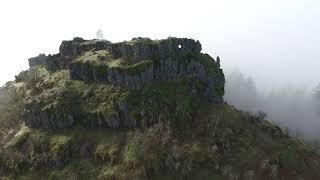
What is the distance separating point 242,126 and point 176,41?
117ft

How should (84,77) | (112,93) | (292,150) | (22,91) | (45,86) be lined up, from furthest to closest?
(22,91), (45,86), (84,77), (112,93), (292,150)

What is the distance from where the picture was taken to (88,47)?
18250 centimetres

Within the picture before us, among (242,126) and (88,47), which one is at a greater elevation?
(88,47)

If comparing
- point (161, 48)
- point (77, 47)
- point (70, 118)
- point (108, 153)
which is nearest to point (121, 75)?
point (161, 48)

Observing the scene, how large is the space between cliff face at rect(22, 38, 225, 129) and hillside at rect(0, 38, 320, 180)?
1.04 ft

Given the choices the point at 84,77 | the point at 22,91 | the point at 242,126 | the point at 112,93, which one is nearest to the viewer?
the point at 242,126

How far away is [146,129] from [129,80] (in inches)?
718

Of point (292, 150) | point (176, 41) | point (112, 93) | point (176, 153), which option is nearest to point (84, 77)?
point (112, 93)

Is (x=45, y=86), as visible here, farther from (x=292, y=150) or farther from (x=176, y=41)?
(x=292, y=150)

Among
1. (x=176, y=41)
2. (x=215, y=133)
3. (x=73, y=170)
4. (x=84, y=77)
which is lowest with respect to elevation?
(x=73, y=170)

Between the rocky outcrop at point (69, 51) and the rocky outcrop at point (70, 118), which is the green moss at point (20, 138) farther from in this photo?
the rocky outcrop at point (69, 51)

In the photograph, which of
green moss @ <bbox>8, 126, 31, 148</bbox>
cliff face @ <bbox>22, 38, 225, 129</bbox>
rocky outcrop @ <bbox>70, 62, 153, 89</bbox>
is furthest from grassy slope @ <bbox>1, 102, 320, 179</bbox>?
rocky outcrop @ <bbox>70, 62, 153, 89</bbox>

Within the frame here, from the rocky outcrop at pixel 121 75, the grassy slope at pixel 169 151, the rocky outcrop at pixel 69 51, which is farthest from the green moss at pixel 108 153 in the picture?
the rocky outcrop at pixel 69 51

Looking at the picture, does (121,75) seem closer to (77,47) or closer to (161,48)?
(161,48)
